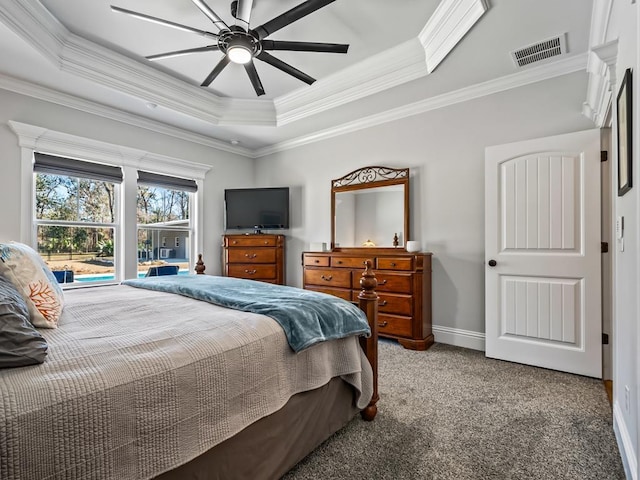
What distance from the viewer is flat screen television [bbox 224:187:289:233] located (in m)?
4.70

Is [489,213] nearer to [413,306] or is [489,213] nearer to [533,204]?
[533,204]

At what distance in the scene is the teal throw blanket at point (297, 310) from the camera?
4.80 ft

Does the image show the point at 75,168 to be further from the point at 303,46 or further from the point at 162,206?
the point at 303,46

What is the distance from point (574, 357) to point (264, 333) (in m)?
2.65

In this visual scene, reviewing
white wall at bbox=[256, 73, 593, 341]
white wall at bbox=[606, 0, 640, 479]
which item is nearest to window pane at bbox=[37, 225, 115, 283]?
white wall at bbox=[256, 73, 593, 341]

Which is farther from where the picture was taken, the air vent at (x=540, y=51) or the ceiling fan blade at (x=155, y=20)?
the air vent at (x=540, y=51)

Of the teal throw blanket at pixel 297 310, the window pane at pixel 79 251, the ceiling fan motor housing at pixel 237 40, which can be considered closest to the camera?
the teal throw blanket at pixel 297 310

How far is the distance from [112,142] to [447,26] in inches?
142

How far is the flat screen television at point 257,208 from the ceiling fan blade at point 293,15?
2613mm

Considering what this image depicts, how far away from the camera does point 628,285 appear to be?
148 centimetres

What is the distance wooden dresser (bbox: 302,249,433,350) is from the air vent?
6.18 ft

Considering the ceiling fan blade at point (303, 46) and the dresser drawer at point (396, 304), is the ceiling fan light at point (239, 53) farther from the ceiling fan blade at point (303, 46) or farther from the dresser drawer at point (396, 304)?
the dresser drawer at point (396, 304)

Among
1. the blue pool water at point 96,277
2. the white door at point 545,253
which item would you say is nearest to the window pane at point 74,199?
the blue pool water at point 96,277

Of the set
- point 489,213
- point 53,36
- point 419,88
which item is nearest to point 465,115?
point 419,88
